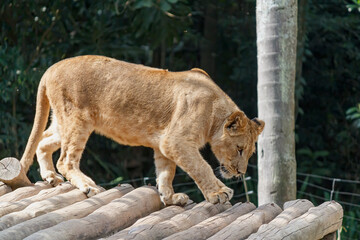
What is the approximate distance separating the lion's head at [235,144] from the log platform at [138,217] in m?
0.45

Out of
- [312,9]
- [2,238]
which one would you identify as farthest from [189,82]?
[312,9]

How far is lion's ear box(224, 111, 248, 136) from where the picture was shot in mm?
5281

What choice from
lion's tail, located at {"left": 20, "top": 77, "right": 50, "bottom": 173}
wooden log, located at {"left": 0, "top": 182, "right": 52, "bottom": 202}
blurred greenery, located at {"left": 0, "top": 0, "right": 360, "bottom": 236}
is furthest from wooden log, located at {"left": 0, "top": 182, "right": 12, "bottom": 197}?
blurred greenery, located at {"left": 0, "top": 0, "right": 360, "bottom": 236}

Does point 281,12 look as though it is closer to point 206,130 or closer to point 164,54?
point 206,130

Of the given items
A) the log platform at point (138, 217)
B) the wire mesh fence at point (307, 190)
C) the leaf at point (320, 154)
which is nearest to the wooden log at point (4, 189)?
the log platform at point (138, 217)

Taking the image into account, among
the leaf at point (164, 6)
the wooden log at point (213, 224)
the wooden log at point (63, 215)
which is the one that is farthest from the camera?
the leaf at point (164, 6)

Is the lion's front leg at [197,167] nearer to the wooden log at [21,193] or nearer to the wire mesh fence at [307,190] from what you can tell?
the wooden log at [21,193]

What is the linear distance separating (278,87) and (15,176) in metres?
2.48

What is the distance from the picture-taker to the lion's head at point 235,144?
5332 millimetres

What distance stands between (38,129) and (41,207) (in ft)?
4.22

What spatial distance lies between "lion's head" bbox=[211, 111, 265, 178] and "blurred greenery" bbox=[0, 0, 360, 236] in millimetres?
3046

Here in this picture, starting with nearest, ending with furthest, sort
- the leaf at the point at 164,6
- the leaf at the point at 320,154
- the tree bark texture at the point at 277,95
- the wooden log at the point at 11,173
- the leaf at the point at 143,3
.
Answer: the wooden log at the point at 11,173 → the tree bark texture at the point at 277,95 → the leaf at the point at 143,3 → the leaf at the point at 164,6 → the leaf at the point at 320,154

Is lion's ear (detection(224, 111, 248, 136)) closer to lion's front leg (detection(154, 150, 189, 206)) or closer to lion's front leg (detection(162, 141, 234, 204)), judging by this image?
lion's front leg (detection(162, 141, 234, 204))

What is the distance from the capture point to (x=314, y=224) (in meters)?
4.48
